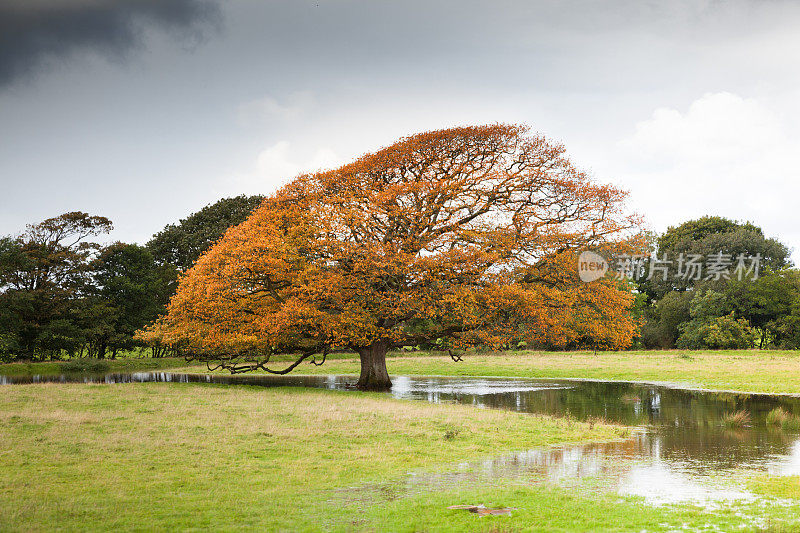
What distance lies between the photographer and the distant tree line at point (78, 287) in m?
54.0

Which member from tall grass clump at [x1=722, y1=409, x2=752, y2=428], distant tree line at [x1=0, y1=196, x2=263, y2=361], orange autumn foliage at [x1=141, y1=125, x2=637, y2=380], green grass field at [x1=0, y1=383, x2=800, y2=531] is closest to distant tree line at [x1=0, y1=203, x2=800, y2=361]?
distant tree line at [x1=0, y1=196, x2=263, y2=361]

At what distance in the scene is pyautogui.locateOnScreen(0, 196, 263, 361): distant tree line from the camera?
54.0 m

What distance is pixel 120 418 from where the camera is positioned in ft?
67.6

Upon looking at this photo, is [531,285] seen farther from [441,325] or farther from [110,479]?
[110,479]

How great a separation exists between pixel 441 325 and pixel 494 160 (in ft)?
31.1

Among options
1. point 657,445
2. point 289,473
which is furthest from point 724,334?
point 289,473

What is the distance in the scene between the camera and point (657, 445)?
17.4 meters

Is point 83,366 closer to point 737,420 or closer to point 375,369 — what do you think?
point 375,369

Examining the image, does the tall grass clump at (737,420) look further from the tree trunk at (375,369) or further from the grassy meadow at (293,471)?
the tree trunk at (375,369)

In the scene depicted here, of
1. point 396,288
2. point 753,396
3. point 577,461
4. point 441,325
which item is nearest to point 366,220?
point 396,288

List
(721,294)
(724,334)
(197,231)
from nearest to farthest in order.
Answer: (724,334) → (197,231) → (721,294)

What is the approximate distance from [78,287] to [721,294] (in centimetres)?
7004

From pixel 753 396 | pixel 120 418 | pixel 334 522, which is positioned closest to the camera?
pixel 334 522

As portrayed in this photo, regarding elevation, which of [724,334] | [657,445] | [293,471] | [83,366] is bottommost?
[83,366]
